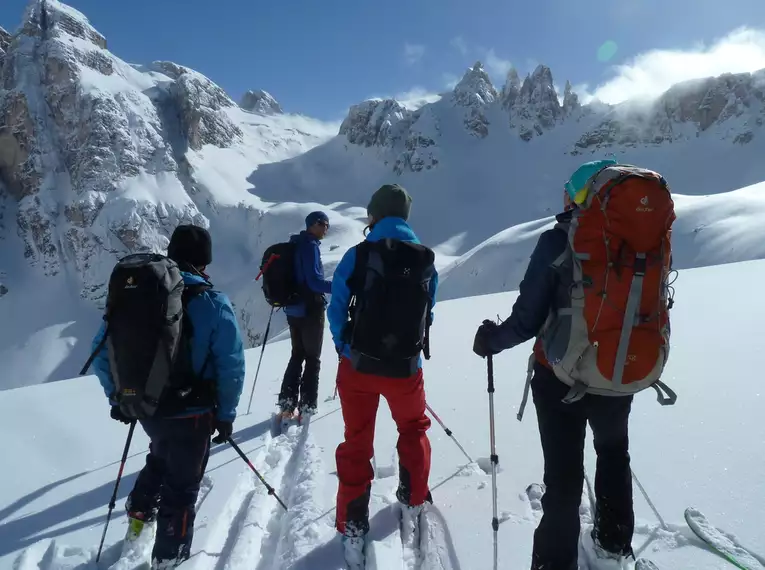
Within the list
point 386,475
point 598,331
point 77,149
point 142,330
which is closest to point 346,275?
point 142,330

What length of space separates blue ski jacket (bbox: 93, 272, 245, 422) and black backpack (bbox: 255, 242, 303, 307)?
2.01 meters

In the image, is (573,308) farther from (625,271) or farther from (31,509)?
(31,509)

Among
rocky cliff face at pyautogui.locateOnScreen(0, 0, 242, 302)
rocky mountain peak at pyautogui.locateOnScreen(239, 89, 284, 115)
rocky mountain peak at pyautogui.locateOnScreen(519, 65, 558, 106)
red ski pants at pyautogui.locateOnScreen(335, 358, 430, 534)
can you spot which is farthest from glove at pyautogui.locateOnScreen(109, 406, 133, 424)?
rocky mountain peak at pyautogui.locateOnScreen(239, 89, 284, 115)

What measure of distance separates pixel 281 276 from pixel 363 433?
2302 millimetres

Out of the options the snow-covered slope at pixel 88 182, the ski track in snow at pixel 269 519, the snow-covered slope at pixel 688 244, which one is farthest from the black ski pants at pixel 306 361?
the snow-covered slope at pixel 88 182

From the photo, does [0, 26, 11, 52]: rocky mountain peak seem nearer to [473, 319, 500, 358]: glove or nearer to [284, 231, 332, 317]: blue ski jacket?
[284, 231, 332, 317]: blue ski jacket

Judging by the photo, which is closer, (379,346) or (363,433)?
(379,346)

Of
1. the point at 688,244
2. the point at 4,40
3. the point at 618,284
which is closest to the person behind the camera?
the point at 618,284

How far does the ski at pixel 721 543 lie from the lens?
2.28m

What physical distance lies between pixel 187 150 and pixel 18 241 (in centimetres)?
3061

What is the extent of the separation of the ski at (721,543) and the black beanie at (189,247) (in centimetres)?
327

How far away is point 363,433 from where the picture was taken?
109 inches

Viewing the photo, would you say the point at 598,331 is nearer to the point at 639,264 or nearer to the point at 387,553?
the point at 639,264

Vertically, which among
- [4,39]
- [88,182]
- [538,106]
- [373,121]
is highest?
[4,39]
